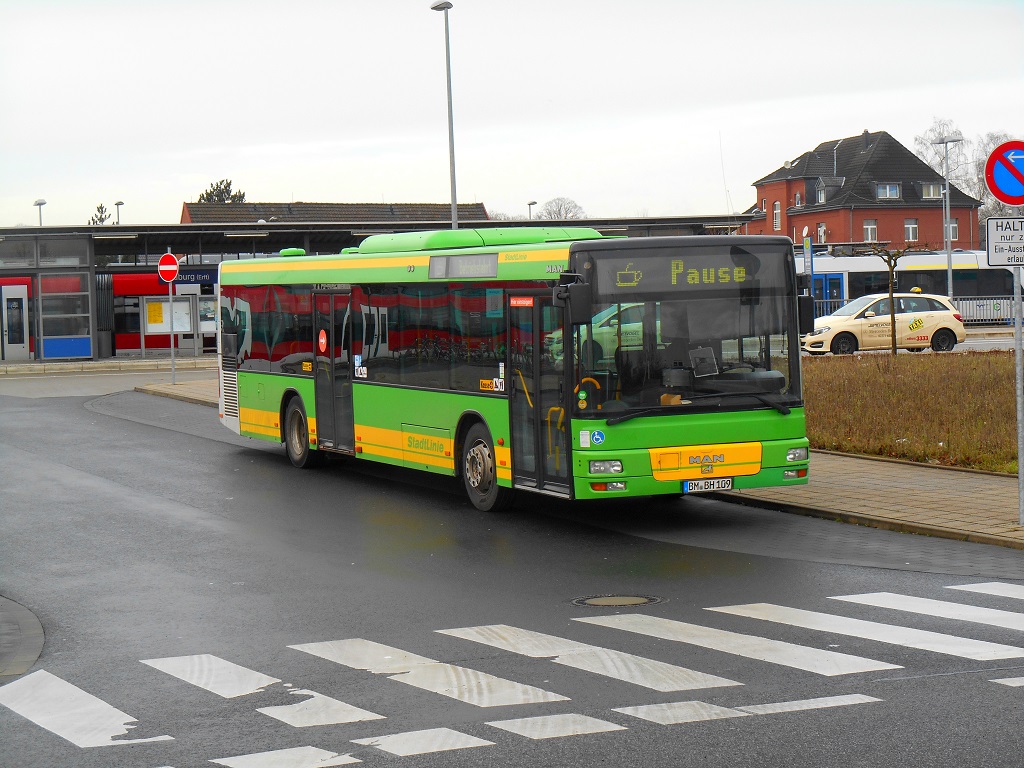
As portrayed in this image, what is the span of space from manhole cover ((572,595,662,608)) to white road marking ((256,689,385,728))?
280cm

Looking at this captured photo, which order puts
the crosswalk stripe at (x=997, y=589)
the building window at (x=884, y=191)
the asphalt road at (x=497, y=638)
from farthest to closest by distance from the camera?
1. the building window at (x=884, y=191)
2. the crosswalk stripe at (x=997, y=589)
3. the asphalt road at (x=497, y=638)

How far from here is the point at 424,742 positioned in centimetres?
620

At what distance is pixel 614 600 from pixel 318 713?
10.6ft

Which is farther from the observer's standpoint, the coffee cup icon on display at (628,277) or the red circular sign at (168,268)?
the red circular sign at (168,268)

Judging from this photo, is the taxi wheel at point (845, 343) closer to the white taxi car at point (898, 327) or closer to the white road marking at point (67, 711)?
the white taxi car at point (898, 327)

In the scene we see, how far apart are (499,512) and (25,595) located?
5.05 m

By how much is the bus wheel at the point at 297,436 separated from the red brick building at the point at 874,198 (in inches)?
3319

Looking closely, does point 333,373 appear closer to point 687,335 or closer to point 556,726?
point 687,335

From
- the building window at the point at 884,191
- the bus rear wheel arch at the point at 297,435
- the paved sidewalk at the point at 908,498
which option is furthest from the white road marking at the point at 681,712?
the building window at the point at 884,191

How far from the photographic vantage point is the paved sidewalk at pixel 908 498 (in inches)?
466

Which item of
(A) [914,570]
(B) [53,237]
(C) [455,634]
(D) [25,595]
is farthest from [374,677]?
(B) [53,237]

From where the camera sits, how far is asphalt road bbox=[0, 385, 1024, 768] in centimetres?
621

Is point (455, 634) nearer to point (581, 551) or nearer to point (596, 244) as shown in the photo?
point (581, 551)

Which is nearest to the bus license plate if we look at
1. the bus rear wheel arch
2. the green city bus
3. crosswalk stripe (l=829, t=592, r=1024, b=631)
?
the green city bus
